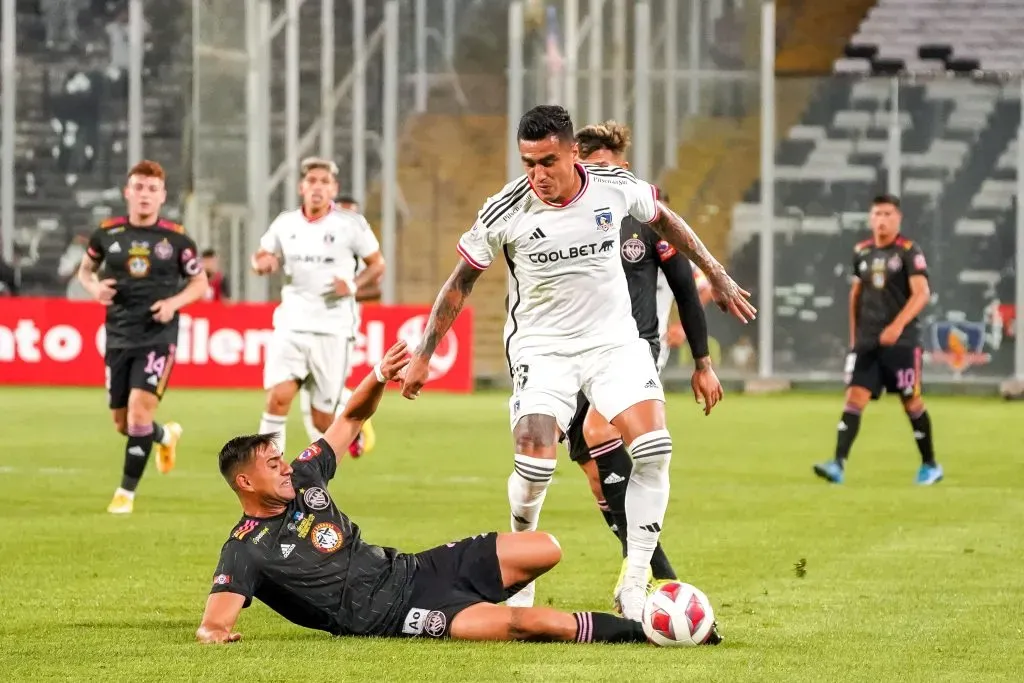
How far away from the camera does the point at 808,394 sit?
27.5m

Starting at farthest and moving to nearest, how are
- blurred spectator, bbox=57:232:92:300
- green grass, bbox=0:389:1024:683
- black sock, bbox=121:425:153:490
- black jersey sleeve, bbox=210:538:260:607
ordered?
blurred spectator, bbox=57:232:92:300
black sock, bbox=121:425:153:490
black jersey sleeve, bbox=210:538:260:607
green grass, bbox=0:389:1024:683

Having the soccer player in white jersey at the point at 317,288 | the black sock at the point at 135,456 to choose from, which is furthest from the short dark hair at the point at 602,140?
the soccer player in white jersey at the point at 317,288

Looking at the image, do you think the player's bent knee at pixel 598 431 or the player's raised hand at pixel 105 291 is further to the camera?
the player's raised hand at pixel 105 291

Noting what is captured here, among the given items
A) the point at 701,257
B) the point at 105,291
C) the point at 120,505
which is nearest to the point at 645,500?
the point at 701,257

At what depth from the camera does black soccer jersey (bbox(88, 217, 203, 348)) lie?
11922 mm

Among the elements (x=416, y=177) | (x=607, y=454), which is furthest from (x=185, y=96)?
(x=607, y=454)

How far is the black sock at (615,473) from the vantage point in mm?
8133

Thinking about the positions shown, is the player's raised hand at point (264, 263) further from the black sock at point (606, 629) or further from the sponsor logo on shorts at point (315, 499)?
the black sock at point (606, 629)

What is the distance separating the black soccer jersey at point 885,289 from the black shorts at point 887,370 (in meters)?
0.06

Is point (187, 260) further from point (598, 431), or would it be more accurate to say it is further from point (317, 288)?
point (598, 431)

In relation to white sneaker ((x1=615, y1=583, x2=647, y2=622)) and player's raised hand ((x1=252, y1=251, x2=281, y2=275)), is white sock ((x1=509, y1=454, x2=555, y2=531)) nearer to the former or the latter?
white sneaker ((x1=615, y1=583, x2=647, y2=622))

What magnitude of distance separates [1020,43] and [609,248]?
23.1m

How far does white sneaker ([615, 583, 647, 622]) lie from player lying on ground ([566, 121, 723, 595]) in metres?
0.47

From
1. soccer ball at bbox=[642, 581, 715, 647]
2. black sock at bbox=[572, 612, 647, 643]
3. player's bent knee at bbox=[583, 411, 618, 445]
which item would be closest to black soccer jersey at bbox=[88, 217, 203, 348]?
player's bent knee at bbox=[583, 411, 618, 445]
